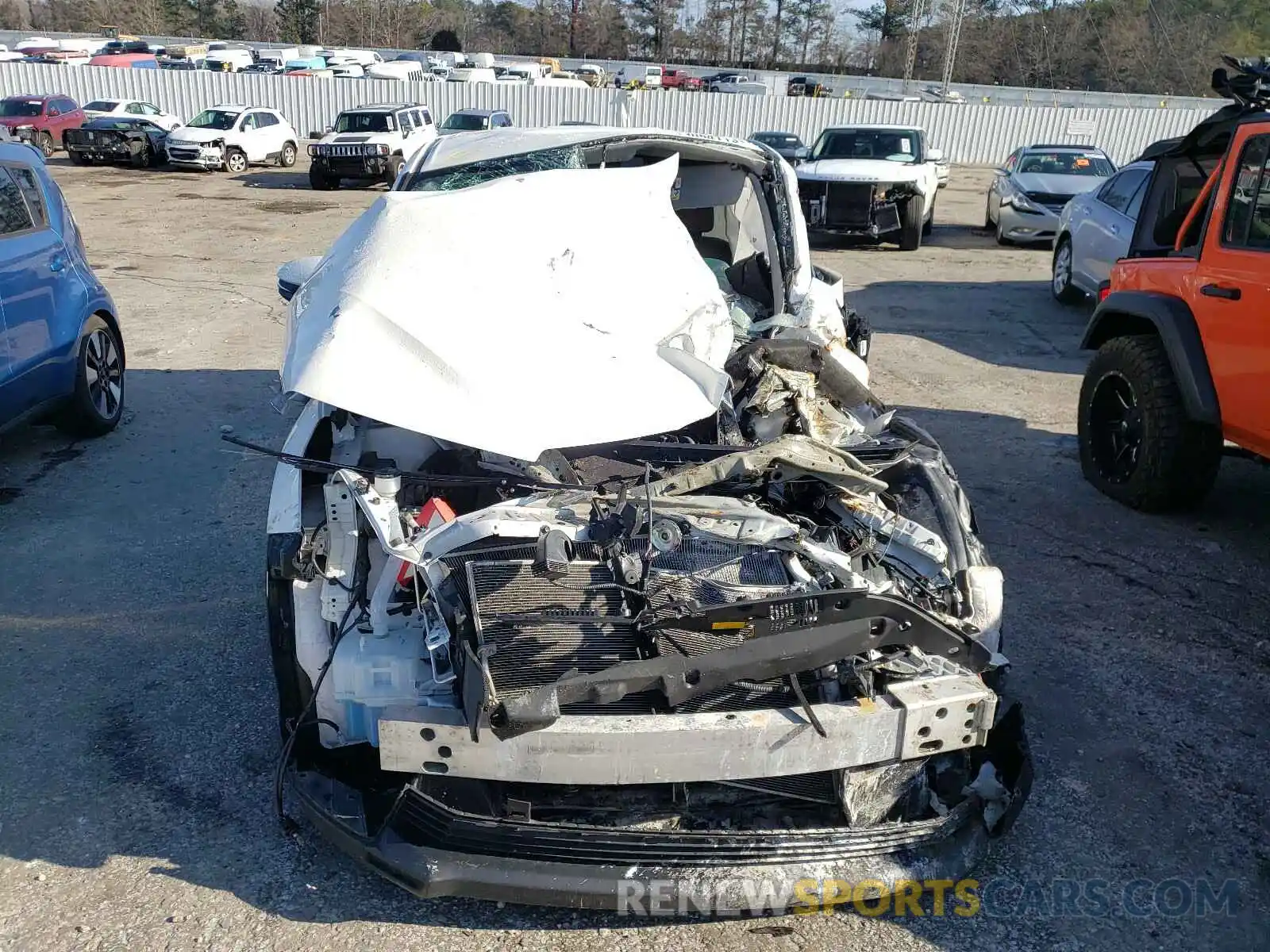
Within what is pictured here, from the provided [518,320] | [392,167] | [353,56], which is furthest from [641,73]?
[518,320]

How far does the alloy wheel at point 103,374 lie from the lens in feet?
20.3

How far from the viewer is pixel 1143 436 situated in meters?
5.32

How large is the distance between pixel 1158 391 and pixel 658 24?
68.3 meters

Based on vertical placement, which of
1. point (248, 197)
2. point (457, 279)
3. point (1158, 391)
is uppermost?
point (457, 279)

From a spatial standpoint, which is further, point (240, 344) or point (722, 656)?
point (240, 344)

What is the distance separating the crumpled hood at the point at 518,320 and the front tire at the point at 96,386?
2.93 metres

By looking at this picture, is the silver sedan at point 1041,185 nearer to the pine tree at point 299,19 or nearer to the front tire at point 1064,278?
the front tire at point 1064,278

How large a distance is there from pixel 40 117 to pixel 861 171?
19963mm

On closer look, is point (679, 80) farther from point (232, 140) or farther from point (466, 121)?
point (466, 121)

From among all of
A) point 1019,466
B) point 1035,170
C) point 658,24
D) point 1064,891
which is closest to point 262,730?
point 1064,891

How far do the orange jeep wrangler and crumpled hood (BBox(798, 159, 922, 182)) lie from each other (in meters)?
7.97

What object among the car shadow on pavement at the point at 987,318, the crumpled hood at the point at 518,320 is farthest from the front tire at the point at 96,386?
the car shadow on pavement at the point at 987,318

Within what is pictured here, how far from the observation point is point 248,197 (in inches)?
732

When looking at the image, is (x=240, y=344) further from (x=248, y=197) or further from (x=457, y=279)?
(x=248, y=197)
